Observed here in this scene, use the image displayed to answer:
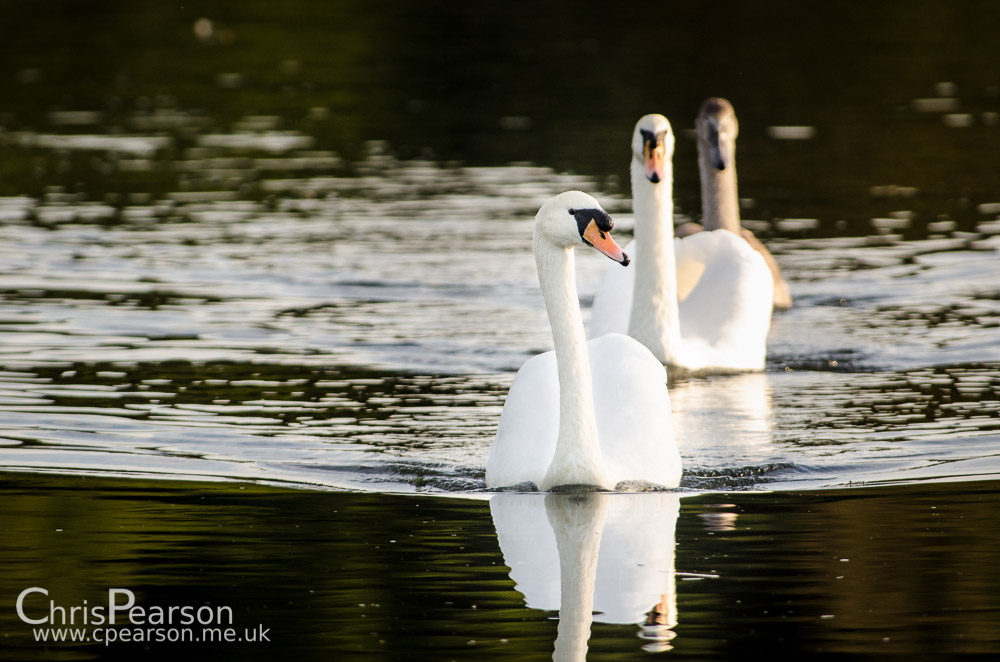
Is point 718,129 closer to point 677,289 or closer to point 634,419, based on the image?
point 677,289

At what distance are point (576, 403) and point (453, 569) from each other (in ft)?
4.65

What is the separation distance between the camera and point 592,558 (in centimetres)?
814

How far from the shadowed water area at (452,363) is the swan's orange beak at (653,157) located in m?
1.46

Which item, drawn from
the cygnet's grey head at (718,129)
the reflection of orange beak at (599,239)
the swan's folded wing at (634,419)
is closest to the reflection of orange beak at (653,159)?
the cygnet's grey head at (718,129)

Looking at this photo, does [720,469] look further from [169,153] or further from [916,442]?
[169,153]

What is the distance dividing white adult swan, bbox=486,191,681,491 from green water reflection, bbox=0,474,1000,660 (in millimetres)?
212

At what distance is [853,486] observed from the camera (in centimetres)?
964

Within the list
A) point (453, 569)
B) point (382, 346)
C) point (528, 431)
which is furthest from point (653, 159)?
point (453, 569)

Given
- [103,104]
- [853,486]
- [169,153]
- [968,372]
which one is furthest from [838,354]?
[103,104]

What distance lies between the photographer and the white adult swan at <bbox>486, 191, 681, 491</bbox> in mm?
9102

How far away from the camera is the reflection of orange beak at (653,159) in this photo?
12609 mm

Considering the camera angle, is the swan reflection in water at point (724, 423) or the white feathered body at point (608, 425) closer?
the white feathered body at point (608, 425)

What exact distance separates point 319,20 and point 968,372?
2956 centimetres

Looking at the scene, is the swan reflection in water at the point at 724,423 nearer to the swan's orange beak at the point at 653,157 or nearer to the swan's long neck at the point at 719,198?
the swan's orange beak at the point at 653,157
